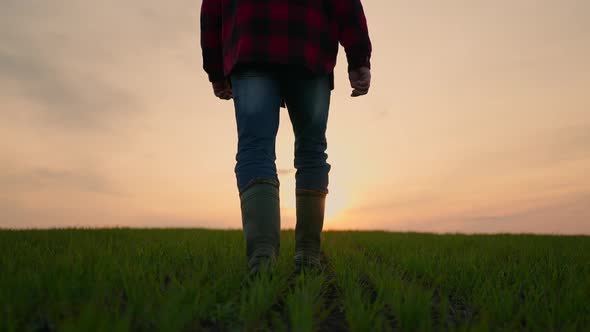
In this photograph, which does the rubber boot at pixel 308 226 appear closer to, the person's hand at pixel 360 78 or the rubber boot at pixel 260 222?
the rubber boot at pixel 260 222

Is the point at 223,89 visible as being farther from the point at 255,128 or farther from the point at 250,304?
the point at 250,304

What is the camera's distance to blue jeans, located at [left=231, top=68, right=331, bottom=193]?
242 cm

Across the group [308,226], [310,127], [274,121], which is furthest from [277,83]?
[308,226]

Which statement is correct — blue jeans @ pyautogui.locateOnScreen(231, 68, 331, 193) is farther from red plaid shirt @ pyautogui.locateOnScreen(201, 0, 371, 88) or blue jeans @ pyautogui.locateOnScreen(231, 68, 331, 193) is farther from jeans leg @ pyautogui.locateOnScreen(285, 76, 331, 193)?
red plaid shirt @ pyautogui.locateOnScreen(201, 0, 371, 88)

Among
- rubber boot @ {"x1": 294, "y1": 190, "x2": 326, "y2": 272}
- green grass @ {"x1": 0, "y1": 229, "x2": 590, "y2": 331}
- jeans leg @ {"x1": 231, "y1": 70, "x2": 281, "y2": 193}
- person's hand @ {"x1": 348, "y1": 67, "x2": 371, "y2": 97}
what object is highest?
person's hand @ {"x1": 348, "y1": 67, "x2": 371, "y2": 97}

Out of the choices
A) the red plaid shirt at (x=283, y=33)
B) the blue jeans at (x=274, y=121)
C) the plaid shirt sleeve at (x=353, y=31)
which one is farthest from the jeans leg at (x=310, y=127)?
the plaid shirt sleeve at (x=353, y=31)

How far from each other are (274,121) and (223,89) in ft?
2.56

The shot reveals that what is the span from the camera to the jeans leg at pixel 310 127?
2.65m

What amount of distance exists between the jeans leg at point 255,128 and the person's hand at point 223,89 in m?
0.60

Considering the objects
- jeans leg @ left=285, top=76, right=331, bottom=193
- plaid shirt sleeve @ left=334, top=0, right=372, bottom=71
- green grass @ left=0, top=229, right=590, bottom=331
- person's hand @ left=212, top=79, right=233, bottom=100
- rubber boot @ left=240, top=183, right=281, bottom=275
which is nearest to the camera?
green grass @ left=0, top=229, right=590, bottom=331

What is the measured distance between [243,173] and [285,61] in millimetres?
675

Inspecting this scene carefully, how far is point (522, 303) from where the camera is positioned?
203 cm

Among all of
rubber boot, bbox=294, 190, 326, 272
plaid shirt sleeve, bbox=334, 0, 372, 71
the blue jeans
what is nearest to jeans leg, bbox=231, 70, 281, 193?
the blue jeans

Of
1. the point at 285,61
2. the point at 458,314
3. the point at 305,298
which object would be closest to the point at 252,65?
the point at 285,61
